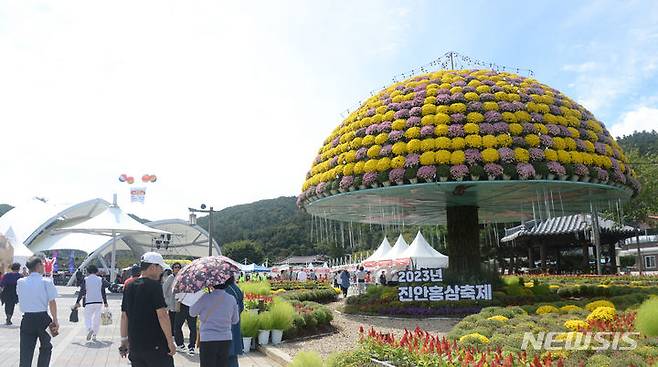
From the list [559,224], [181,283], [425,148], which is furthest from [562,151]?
[559,224]

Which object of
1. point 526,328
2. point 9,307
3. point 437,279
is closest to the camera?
point 526,328

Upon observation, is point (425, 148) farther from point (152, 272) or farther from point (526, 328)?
point (152, 272)

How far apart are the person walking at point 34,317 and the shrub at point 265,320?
179 inches

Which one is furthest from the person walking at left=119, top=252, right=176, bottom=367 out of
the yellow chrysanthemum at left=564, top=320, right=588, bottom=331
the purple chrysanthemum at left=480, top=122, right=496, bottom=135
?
the purple chrysanthemum at left=480, top=122, right=496, bottom=135

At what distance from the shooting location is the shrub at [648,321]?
8422 mm

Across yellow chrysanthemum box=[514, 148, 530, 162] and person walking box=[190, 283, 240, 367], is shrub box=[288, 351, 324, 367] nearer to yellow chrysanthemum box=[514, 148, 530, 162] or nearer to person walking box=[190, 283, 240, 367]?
person walking box=[190, 283, 240, 367]

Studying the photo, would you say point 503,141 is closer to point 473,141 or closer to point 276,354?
point 473,141

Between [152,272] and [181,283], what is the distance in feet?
1.29

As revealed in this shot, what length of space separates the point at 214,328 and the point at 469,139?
1187 centimetres

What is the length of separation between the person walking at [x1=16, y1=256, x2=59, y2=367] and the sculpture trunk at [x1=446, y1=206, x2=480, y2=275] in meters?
14.0

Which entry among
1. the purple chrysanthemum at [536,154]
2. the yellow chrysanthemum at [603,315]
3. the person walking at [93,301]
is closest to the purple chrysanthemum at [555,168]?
the purple chrysanthemum at [536,154]

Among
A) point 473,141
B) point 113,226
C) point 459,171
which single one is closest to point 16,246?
point 113,226

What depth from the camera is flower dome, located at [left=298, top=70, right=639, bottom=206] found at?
54.1 ft

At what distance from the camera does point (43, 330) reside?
8414mm
